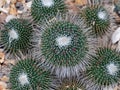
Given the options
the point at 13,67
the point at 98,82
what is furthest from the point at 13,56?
the point at 98,82

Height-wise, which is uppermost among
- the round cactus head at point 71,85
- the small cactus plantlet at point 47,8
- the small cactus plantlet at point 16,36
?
the small cactus plantlet at point 47,8

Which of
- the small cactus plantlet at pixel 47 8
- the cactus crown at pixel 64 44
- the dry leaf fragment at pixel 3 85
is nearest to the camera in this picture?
the cactus crown at pixel 64 44

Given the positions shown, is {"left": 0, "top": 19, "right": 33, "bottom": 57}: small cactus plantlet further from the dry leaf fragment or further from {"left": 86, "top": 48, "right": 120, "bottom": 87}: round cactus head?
{"left": 86, "top": 48, "right": 120, "bottom": 87}: round cactus head

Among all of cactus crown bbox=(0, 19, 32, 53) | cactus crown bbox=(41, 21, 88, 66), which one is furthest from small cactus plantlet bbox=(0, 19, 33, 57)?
cactus crown bbox=(41, 21, 88, 66)

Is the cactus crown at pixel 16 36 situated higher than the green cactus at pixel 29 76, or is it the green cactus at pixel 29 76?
the cactus crown at pixel 16 36

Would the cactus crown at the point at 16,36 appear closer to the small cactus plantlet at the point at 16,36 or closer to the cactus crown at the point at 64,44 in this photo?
the small cactus plantlet at the point at 16,36

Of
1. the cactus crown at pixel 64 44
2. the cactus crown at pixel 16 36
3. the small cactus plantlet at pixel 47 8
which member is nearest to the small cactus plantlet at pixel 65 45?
the cactus crown at pixel 64 44

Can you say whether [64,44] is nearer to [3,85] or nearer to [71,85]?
[71,85]
